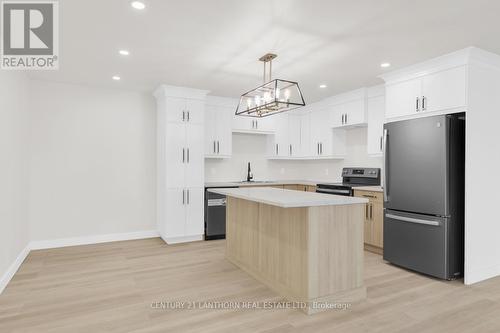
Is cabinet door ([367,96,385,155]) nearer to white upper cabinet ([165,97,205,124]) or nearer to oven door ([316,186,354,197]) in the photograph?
oven door ([316,186,354,197])

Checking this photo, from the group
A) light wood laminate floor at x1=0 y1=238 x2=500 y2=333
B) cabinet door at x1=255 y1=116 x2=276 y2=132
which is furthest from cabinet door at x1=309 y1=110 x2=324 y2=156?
light wood laminate floor at x1=0 y1=238 x2=500 y2=333

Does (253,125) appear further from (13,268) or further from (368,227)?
(13,268)

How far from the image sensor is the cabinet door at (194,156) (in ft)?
16.5

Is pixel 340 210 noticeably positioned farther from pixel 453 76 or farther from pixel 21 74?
pixel 21 74

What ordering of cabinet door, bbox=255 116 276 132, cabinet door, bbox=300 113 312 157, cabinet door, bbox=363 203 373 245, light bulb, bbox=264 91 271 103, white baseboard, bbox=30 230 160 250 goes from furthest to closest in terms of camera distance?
1. cabinet door, bbox=300 113 312 157
2. cabinet door, bbox=255 116 276 132
3. white baseboard, bbox=30 230 160 250
4. cabinet door, bbox=363 203 373 245
5. light bulb, bbox=264 91 271 103

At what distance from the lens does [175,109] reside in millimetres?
4898

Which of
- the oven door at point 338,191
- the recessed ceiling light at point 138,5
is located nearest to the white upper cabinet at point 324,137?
the oven door at point 338,191

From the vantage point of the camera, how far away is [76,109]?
484 centimetres

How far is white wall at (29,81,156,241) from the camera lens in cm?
463

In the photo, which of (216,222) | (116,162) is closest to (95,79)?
(116,162)

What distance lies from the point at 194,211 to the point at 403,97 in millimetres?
3579

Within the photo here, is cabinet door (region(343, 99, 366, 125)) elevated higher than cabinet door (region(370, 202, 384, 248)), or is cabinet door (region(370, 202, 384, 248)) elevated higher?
cabinet door (region(343, 99, 366, 125))

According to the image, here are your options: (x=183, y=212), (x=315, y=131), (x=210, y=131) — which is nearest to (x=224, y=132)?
(x=210, y=131)

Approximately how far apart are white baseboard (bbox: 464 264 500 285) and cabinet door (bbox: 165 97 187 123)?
172 inches
